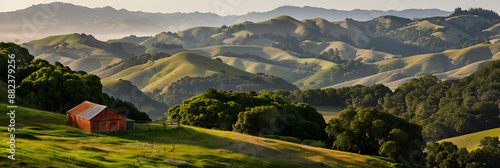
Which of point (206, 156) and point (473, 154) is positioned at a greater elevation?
point (206, 156)

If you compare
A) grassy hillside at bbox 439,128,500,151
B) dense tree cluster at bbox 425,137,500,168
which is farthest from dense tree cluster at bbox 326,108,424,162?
grassy hillside at bbox 439,128,500,151

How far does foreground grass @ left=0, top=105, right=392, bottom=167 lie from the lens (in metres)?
39.7

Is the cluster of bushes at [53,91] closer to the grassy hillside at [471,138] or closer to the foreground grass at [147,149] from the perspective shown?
the foreground grass at [147,149]

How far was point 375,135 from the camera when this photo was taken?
250ft

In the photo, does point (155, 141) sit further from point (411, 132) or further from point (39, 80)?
point (411, 132)

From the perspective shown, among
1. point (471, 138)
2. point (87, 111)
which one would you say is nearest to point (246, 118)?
point (87, 111)

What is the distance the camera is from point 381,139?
73750mm

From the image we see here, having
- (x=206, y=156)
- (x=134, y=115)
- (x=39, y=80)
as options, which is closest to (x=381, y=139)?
(x=206, y=156)

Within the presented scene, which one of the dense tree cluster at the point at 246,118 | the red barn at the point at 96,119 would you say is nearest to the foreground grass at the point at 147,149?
the red barn at the point at 96,119

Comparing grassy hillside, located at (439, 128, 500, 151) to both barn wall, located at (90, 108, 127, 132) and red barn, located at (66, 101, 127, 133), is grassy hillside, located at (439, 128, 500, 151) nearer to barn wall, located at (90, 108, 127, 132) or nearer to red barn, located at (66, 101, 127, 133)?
barn wall, located at (90, 108, 127, 132)

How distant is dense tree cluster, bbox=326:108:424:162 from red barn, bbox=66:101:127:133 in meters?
40.2

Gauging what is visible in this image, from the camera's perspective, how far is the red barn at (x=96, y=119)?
64500 mm

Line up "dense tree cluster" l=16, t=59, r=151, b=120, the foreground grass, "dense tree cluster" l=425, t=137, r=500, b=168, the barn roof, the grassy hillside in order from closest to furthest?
the foreground grass → the barn roof → "dense tree cluster" l=16, t=59, r=151, b=120 → "dense tree cluster" l=425, t=137, r=500, b=168 → the grassy hillside

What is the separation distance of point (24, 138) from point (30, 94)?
4145 cm
